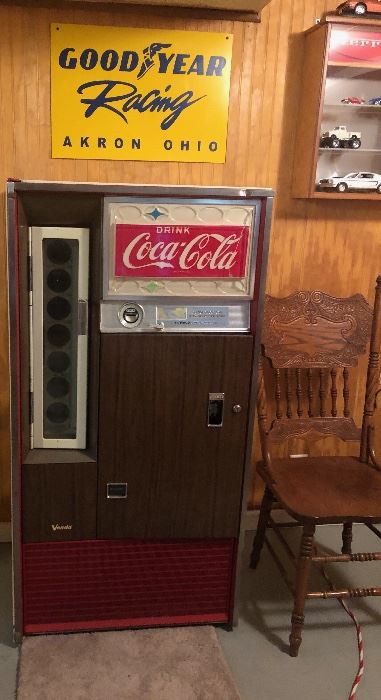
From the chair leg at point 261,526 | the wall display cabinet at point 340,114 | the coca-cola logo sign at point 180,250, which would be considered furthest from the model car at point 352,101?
Answer: the chair leg at point 261,526

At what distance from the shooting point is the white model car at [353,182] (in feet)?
7.98

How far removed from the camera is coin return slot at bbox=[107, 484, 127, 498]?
6.82 feet

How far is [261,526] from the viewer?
2.58 meters

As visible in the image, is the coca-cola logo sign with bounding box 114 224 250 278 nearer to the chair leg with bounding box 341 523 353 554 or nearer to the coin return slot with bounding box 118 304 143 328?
the coin return slot with bounding box 118 304 143 328

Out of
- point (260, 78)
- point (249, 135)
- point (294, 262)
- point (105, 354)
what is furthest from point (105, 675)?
point (260, 78)

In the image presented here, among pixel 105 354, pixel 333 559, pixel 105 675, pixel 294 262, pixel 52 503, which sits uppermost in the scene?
pixel 294 262

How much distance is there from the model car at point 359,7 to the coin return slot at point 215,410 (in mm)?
1539

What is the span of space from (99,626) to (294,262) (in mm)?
1681

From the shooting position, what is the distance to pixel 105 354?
1964 mm

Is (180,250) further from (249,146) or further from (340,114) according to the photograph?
(340,114)

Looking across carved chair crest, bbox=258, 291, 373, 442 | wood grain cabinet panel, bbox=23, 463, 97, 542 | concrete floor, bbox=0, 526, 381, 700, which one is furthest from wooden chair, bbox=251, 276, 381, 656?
wood grain cabinet panel, bbox=23, 463, 97, 542

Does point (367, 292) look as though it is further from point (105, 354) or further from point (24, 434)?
point (24, 434)

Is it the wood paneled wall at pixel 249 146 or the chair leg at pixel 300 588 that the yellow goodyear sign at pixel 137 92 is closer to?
the wood paneled wall at pixel 249 146

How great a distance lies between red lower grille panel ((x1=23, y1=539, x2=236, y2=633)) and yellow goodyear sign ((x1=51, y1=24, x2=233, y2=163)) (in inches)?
60.0
